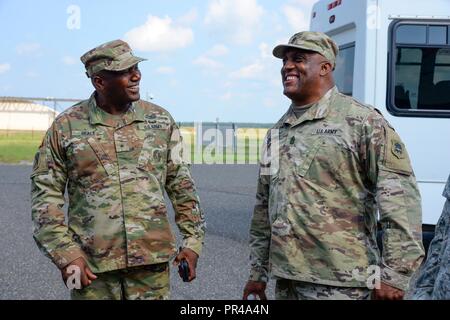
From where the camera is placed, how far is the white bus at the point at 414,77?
678cm

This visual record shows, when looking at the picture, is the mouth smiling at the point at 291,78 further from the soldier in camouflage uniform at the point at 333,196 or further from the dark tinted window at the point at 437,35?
the dark tinted window at the point at 437,35

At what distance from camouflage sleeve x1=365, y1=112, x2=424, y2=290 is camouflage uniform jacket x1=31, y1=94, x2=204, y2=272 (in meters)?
1.01

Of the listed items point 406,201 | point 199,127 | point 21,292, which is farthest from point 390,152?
point 199,127

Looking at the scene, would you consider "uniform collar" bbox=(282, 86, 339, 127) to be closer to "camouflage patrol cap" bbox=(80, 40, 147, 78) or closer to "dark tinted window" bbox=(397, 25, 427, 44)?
"camouflage patrol cap" bbox=(80, 40, 147, 78)

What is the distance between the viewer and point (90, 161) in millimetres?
3281

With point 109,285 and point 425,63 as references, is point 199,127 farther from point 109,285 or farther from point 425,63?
point 109,285

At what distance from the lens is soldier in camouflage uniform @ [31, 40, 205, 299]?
10.6 ft

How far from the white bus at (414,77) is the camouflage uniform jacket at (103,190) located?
3958 mm

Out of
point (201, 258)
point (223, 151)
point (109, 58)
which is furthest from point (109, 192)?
point (223, 151)

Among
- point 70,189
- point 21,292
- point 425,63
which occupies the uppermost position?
point 425,63

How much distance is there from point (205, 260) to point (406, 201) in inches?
174

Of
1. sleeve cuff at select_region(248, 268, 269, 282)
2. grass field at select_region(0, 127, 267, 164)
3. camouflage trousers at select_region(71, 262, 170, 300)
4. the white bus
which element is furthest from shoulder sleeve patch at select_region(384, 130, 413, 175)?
grass field at select_region(0, 127, 267, 164)

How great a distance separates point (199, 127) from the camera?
84.8 ft

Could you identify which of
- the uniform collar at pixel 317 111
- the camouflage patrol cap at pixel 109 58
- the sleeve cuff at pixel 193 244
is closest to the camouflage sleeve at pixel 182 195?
the sleeve cuff at pixel 193 244
